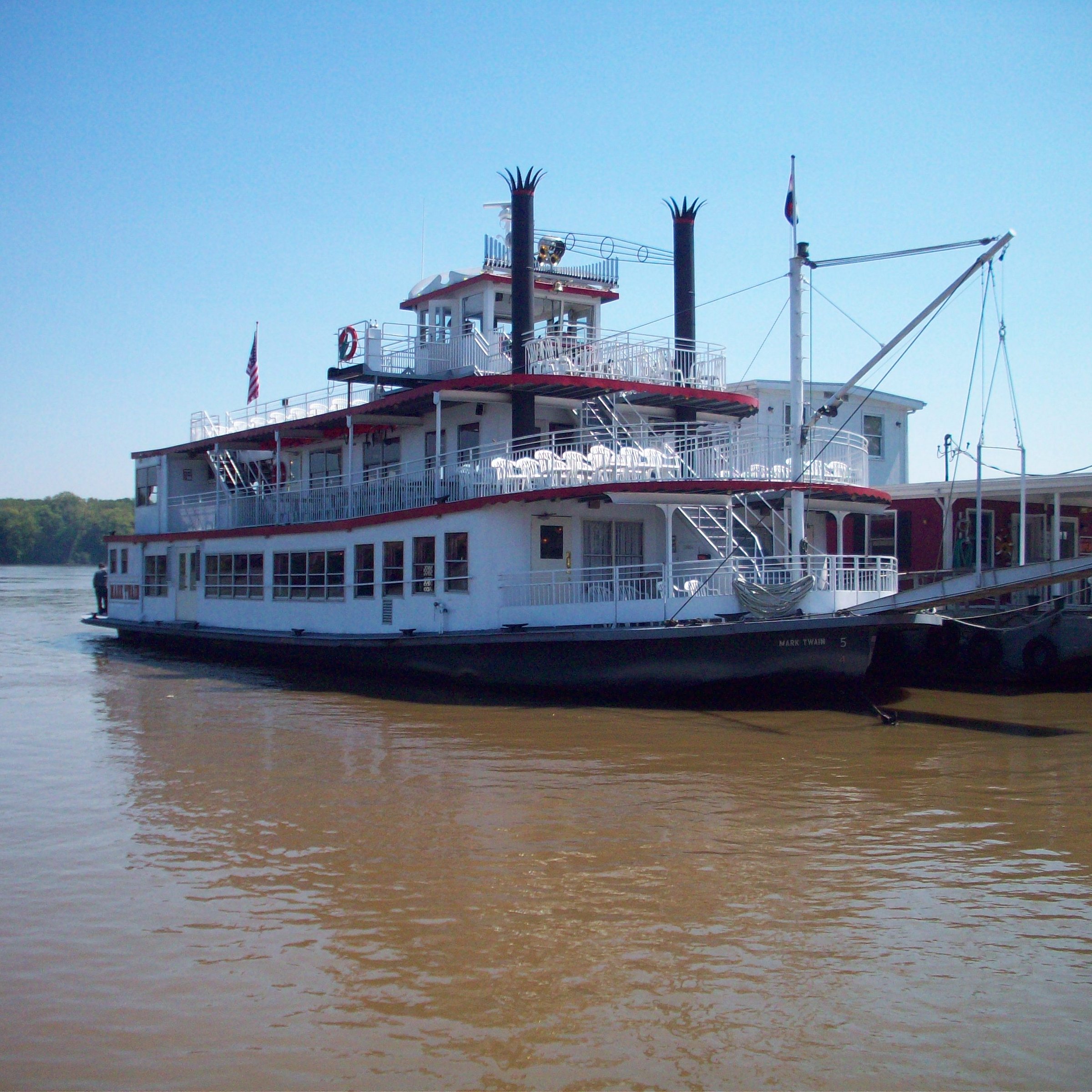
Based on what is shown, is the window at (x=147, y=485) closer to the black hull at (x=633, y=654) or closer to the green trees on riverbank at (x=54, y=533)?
the black hull at (x=633, y=654)

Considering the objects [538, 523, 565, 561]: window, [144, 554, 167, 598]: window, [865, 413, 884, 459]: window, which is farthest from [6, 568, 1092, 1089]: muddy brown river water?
[865, 413, 884, 459]: window

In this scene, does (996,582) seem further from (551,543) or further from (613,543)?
(551,543)

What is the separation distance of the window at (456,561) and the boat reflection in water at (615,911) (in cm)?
504

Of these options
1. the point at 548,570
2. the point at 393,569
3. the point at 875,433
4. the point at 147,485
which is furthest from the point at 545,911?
the point at 875,433

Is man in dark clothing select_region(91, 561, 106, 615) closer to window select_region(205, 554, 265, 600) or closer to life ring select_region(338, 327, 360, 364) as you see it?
window select_region(205, 554, 265, 600)

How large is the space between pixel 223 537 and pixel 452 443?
23.6 feet

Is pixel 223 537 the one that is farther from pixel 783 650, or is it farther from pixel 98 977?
pixel 98 977

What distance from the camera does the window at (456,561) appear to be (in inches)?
750

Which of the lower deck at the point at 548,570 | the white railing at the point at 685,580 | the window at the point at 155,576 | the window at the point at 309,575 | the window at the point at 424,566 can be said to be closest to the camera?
the white railing at the point at 685,580

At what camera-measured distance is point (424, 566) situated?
20.1 metres

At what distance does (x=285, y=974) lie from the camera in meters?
6.66

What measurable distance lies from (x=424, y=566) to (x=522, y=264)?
21.0 feet

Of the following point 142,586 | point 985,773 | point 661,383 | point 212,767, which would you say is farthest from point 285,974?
point 142,586

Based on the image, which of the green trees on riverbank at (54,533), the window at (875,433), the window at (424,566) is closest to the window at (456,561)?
the window at (424,566)
